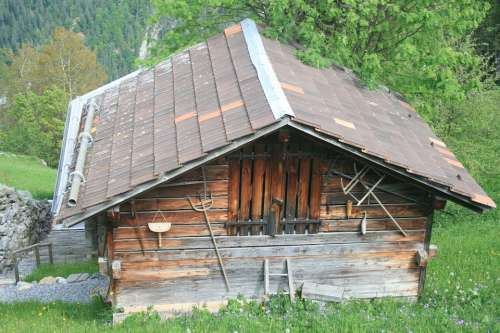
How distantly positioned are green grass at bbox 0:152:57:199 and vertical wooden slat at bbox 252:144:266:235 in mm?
21640

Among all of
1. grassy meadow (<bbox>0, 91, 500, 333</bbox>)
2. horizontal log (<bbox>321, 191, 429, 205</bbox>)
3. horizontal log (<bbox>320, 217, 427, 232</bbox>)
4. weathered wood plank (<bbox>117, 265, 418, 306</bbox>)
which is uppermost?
horizontal log (<bbox>321, 191, 429, 205</bbox>)

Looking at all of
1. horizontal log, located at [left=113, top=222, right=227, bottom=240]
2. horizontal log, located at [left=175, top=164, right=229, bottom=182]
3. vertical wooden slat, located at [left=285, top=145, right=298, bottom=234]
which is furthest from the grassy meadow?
horizontal log, located at [left=175, top=164, right=229, bottom=182]

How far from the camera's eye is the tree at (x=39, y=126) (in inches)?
1588

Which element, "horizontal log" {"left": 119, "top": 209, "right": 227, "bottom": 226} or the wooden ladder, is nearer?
"horizontal log" {"left": 119, "top": 209, "right": 227, "bottom": 226}

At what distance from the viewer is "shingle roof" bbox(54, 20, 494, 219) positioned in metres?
7.43

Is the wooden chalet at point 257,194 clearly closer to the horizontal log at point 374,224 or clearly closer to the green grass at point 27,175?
the horizontal log at point 374,224

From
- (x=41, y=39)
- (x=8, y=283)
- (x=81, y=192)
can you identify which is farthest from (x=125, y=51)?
(x=81, y=192)

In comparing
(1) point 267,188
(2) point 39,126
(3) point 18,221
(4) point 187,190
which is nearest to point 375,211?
(1) point 267,188

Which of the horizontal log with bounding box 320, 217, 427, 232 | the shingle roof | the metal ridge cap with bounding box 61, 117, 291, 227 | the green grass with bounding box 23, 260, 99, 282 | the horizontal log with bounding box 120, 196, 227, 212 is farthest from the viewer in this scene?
the green grass with bounding box 23, 260, 99, 282

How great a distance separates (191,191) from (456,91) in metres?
8.03

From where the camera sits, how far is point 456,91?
12.9 m

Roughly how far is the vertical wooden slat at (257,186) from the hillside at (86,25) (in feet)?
299

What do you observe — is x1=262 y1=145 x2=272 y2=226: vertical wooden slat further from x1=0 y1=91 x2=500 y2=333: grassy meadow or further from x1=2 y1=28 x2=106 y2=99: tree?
x1=2 y1=28 x2=106 y2=99: tree

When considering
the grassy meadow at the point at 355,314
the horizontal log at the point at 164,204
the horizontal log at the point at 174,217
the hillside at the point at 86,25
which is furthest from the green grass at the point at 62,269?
the hillside at the point at 86,25
